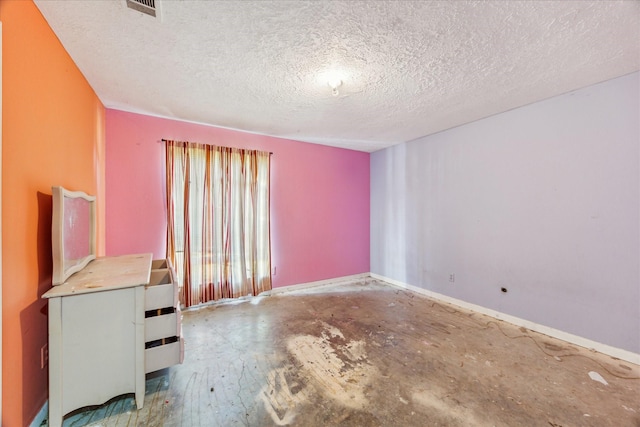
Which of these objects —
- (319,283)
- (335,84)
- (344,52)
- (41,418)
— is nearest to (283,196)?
(319,283)

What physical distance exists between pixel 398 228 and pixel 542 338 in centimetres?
222

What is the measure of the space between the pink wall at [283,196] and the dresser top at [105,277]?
36.2 inches

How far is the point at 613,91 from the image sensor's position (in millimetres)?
2209

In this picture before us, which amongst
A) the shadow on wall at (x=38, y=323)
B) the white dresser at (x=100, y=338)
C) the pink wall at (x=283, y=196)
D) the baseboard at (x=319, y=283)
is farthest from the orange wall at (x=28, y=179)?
the baseboard at (x=319, y=283)

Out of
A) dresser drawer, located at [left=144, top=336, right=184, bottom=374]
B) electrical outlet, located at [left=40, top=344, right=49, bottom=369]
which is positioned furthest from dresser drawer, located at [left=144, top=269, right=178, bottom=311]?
electrical outlet, located at [left=40, top=344, right=49, bottom=369]

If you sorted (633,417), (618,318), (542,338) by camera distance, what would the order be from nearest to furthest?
(633,417)
(618,318)
(542,338)

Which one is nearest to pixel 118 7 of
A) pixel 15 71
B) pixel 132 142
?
pixel 15 71

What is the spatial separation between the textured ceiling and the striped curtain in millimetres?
652

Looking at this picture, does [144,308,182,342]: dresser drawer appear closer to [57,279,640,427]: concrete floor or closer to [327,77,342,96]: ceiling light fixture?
[57,279,640,427]: concrete floor

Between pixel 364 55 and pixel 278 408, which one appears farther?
pixel 364 55

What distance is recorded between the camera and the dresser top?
1397 millimetres

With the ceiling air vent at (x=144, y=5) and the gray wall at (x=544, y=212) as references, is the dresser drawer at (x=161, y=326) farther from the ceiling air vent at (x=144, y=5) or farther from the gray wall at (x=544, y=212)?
the gray wall at (x=544, y=212)

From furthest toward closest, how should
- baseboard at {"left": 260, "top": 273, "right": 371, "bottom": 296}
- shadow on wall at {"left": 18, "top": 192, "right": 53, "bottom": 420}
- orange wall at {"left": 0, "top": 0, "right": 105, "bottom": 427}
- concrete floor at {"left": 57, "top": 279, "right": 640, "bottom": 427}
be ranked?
baseboard at {"left": 260, "top": 273, "right": 371, "bottom": 296}
concrete floor at {"left": 57, "top": 279, "right": 640, "bottom": 427}
shadow on wall at {"left": 18, "top": 192, "right": 53, "bottom": 420}
orange wall at {"left": 0, "top": 0, "right": 105, "bottom": 427}

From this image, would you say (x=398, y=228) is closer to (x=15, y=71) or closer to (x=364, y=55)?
(x=364, y=55)
